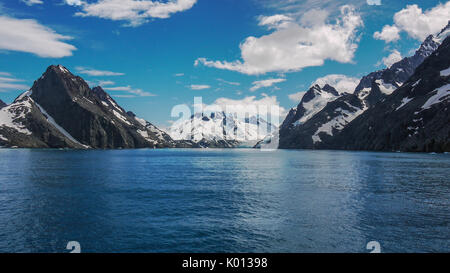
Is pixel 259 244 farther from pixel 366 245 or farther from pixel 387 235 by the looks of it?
pixel 387 235

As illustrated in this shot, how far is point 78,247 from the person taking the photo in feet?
83.7

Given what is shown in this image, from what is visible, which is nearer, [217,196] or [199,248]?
[199,248]

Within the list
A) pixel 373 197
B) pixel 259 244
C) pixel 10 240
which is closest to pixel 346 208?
pixel 373 197

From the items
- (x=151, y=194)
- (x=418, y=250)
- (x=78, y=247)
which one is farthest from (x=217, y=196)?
(x=418, y=250)

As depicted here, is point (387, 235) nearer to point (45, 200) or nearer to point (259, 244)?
point (259, 244)

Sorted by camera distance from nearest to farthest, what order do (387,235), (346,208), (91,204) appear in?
(387,235), (346,208), (91,204)

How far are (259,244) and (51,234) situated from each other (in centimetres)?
2040

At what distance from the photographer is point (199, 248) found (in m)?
25.5
